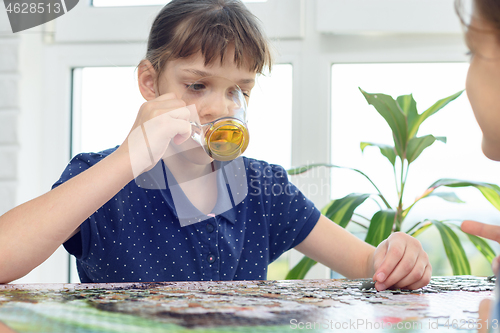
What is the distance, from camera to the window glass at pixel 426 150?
153cm

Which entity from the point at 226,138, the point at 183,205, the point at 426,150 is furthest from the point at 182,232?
the point at 426,150

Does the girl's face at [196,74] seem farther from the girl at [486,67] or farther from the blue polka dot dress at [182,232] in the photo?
the girl at [486,67]

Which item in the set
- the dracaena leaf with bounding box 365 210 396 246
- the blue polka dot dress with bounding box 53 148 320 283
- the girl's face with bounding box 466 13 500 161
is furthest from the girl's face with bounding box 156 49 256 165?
the dracaena leaf with bounding box 365 210 396 246

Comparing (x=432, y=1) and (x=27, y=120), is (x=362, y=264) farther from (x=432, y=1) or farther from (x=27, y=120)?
(x=27, y=120)

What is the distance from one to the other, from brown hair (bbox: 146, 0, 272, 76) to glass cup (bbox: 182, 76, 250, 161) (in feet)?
0.30

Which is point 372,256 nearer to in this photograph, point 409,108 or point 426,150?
point 409,108

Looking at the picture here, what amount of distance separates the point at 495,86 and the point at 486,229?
0.17 metres

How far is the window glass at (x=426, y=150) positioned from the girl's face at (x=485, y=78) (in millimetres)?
1129

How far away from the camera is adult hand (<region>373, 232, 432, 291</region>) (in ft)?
1.87

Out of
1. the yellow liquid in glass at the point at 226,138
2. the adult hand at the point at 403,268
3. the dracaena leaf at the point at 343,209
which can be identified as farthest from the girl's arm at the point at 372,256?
the yellow liquid in glass at the point at 226,138

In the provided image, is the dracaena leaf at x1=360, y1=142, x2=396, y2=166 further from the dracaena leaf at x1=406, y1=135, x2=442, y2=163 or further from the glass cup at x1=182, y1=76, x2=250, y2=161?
the glass cup at x1=182, y1=76, x2=250, y2=161

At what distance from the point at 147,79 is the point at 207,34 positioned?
0.20 meters

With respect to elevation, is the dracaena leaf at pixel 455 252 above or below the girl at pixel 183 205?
below

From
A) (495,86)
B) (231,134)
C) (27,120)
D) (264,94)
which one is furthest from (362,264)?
(27,120)
